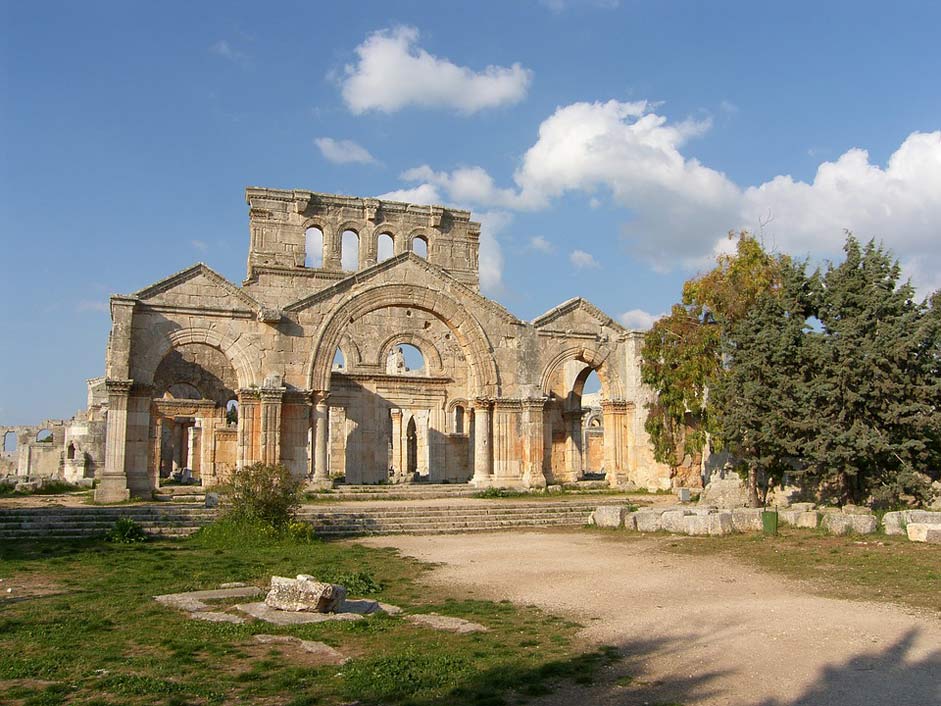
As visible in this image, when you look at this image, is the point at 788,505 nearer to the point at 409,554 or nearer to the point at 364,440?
the point at 409,554

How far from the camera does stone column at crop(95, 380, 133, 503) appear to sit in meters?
21.3

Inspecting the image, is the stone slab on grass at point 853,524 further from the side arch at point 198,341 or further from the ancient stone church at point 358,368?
the side arch at point 198,341

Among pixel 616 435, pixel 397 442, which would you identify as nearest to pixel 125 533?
pixel 616 435

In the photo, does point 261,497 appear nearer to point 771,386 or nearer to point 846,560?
point 846,560

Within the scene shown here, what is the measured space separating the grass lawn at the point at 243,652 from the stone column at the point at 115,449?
34.8 feet

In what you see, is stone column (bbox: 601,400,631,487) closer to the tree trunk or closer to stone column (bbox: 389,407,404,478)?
the tree trunk

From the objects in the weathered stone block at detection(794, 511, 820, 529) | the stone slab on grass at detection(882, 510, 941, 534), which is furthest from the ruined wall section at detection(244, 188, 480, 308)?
the stone slab on grass at detection(882, 510, 941, 534)

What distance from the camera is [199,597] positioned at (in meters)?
9.20

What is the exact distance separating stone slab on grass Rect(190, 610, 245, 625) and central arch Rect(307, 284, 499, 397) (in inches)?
622

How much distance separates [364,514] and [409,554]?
4.25m


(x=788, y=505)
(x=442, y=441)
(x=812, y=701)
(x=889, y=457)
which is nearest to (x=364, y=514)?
(x=788, y=505)

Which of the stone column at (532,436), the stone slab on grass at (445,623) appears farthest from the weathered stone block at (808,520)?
the stone column at (532,436)

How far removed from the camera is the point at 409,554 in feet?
45.9

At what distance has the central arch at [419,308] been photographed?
24.1 metres
